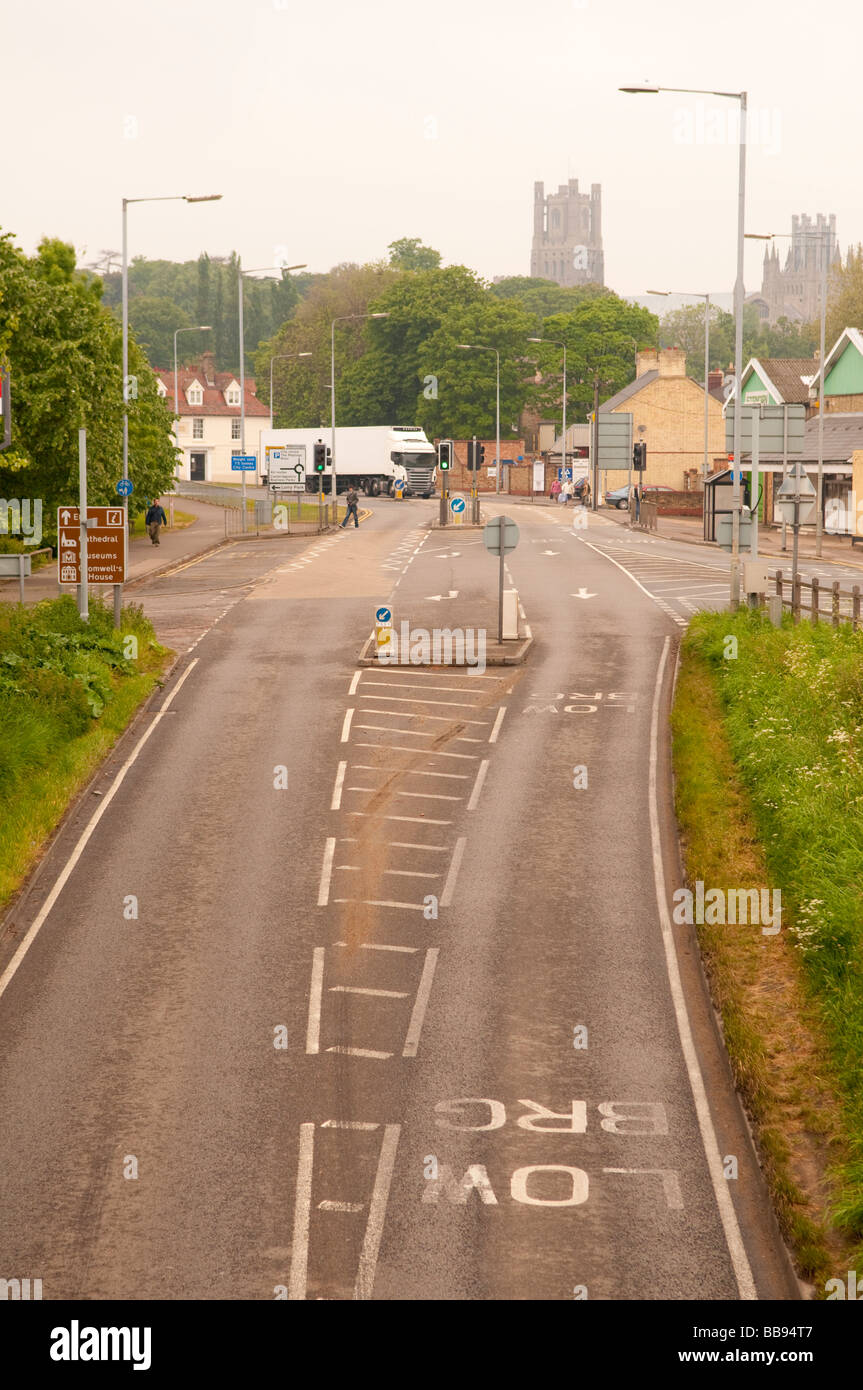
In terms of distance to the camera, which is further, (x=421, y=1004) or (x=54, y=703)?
(x=54, y=703)

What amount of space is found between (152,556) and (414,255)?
128 m

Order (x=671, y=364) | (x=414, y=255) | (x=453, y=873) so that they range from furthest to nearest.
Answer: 1. (x=414, y=255)
2. (x=671, y=364)
3. (x=453, y=873)

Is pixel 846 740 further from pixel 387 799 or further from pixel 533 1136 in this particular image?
pixel 533 1136

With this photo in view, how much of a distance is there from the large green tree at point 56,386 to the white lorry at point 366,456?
44.0m

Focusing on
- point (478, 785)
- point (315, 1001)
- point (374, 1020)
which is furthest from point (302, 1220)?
point (478, 785)

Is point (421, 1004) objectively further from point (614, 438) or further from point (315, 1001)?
point (614, 438)

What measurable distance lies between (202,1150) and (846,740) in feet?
40.4

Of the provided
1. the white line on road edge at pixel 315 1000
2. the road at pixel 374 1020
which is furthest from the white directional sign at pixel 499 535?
the white line on road edge at pixel 315 1000

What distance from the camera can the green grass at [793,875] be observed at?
1209 centimetres

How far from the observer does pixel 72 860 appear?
19891mm

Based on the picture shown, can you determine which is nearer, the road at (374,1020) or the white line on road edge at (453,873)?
the road at (374,1020)

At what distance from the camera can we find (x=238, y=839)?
20.5 metres

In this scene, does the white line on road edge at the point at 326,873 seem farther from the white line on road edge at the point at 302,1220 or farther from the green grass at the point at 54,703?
the white line on road edge at the point at 302,1220
